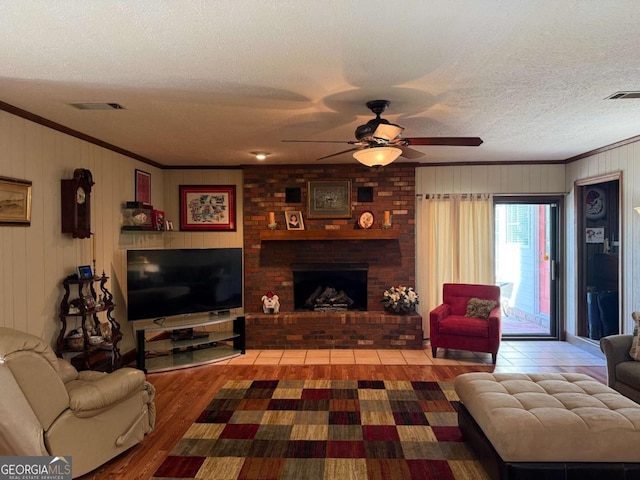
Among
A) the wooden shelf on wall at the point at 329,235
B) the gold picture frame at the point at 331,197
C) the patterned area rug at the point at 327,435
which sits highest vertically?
the gold picture frame at the point at 331,197

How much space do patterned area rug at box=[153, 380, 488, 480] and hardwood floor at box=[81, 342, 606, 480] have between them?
0.20 metres

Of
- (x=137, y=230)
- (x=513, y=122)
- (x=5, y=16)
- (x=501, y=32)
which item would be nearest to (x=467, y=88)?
(x=501, y=32)

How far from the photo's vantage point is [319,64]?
2.37m

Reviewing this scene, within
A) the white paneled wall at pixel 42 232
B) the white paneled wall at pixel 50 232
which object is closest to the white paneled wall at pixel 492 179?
the white paneled wall at pixel 50 232

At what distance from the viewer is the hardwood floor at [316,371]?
3.42 m

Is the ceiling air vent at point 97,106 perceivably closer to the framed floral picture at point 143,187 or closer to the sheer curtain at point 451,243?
the framed floral picture at point 143,187

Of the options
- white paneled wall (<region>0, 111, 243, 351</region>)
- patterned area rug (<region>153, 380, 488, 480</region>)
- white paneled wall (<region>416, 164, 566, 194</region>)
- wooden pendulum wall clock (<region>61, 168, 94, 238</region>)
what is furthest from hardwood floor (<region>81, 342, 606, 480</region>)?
white paneled wall (<region>416, 164, 566, 194</region>)

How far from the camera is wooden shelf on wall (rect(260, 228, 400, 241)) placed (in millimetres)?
5723

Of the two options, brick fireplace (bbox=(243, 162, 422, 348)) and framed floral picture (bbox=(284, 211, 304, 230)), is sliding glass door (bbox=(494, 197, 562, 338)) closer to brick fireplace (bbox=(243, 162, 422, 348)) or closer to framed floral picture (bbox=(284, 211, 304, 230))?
brick fireplace (bbox=(243, 162, 422, 348))

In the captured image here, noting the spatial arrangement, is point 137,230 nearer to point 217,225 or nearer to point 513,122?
point 217,225

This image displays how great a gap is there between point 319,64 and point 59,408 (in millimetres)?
2482

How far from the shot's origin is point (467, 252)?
591 centimetres

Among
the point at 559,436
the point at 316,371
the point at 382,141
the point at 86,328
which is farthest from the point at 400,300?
the point at 86,328

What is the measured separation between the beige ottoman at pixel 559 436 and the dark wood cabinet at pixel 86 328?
130 inches
